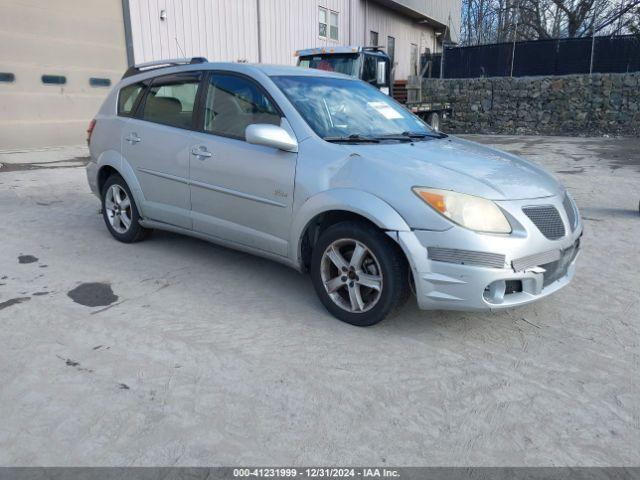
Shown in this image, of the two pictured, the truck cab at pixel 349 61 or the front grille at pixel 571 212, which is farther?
the truck cab at pixel 349 61

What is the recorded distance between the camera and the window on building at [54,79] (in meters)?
12.3

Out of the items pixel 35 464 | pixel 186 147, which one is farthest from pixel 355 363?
pixel 186 147

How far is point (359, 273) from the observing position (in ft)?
11.4

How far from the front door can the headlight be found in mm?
1068

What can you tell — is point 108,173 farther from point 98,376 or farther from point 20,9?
point 20,9

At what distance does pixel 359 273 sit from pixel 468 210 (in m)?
0.81

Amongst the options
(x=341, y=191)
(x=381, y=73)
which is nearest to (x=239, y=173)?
(x=341, y=191)

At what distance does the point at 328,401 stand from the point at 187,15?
1433 centimetres

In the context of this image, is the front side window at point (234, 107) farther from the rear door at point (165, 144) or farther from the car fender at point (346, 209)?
the car fender at point (346, 209)

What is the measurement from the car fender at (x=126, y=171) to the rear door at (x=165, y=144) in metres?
0.05

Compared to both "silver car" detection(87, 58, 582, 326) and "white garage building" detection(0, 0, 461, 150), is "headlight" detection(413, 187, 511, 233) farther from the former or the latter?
"white garage building" detection(0, 0, 461, 150)

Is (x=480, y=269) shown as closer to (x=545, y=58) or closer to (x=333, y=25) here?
(x=545, y=58)

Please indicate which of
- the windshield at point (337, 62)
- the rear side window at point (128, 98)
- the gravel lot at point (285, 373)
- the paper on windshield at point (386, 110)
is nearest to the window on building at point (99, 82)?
the windshield at point (337, 62)

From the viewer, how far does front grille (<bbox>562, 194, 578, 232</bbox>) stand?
11.8 feet
